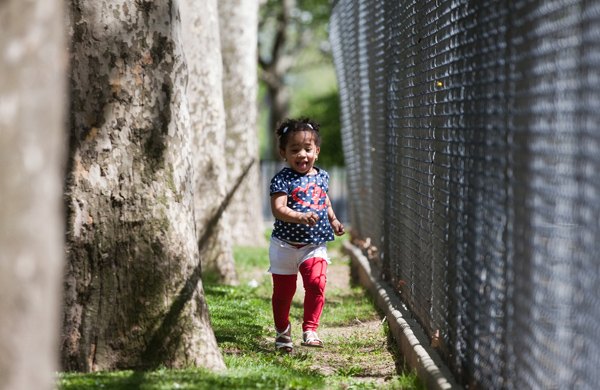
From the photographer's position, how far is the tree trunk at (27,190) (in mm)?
2109

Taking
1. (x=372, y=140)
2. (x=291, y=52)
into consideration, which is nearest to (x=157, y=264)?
(x=372, y=140)

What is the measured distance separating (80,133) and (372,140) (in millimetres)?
4467

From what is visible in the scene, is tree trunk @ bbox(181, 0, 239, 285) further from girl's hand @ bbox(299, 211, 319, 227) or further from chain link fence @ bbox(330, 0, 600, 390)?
girl's hand @ bbox(299, 211, 319, 227)

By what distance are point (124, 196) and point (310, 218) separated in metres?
1.37

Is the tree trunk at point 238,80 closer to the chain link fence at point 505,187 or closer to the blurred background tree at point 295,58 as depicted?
the chain link fence at point 505,187

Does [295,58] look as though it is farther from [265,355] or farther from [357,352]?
[265,355]

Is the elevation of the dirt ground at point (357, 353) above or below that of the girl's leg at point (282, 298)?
below

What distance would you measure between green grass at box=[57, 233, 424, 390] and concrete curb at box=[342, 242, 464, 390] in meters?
0.11

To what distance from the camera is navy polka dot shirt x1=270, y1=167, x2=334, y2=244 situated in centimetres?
533

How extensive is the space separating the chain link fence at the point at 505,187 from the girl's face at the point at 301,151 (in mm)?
732

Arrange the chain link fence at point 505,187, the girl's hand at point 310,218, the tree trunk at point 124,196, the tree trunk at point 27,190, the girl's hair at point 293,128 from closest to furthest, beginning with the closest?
1. the tree trunk at point 27,190
2. the chain link fence at point 505,187
3. the tree trunk at point 124,196
4. the girl's hand at point 310,218
5. the girl's hair at point 293,128

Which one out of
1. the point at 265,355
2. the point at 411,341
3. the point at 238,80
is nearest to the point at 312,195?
the point at 265,355

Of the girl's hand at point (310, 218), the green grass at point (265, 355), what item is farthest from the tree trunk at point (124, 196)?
the girl's hand at point (310, 218)

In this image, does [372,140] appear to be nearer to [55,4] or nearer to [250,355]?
[250,355]
